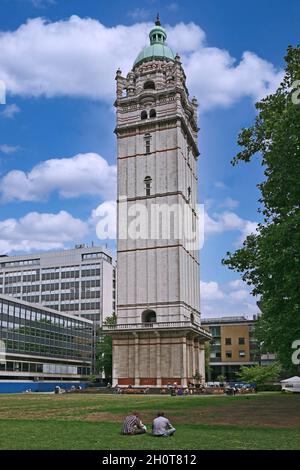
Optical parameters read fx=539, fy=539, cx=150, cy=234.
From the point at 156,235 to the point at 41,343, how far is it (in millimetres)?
34006

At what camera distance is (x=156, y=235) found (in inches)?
3221

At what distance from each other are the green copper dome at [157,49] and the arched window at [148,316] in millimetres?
44604

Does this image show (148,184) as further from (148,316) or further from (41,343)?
(41,343)

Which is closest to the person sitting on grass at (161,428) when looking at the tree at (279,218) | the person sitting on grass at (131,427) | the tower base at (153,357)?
the person sitting on grass at (131,427)

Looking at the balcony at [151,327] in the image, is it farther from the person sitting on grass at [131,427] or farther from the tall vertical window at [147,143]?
the person sitting on grass at [131,427]

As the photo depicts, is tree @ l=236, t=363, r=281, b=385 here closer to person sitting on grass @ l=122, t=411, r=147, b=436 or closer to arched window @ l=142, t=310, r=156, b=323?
arched window @ l=142, t=310, r=156, b=323

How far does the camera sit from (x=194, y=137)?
97.8 m

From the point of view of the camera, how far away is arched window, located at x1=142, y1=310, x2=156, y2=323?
80.9 m

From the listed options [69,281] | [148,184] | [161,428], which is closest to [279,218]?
[161,428]

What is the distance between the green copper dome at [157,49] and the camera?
312ft

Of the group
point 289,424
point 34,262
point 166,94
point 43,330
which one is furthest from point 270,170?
point 34,262

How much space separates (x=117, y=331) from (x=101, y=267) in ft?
193

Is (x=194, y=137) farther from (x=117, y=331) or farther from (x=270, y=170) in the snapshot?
(x=270, y=170)
